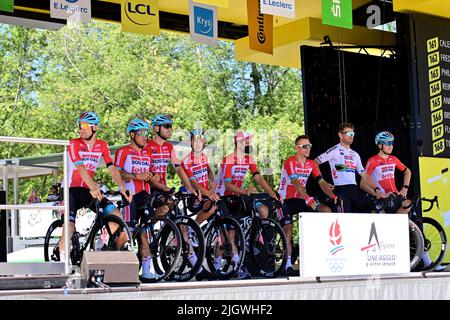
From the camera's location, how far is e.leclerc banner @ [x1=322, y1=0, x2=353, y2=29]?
38.6 ft

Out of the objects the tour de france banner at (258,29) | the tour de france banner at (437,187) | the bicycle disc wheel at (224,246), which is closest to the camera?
the bicycle disc wheel at (224,246)

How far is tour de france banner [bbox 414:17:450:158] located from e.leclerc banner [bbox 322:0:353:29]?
→ 2.12 metres

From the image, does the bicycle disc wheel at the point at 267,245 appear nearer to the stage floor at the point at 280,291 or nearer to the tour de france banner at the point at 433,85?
the stage floor at the point at 280,291

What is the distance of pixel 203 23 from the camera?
12727mm

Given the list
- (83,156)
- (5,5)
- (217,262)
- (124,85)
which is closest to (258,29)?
(5,5)

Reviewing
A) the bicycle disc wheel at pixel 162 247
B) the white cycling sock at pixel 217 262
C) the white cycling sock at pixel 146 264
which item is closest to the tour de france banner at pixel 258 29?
the white cycling sock at pixel 217 262

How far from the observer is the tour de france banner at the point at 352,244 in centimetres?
906

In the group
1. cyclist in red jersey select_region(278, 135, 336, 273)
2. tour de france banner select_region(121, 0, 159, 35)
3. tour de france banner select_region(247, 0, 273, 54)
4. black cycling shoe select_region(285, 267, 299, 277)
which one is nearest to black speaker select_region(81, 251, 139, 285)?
black cycling shoe select_region(285, 267, 299, 277)

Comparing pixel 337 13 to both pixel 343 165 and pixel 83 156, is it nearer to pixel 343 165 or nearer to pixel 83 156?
pixel 343 165

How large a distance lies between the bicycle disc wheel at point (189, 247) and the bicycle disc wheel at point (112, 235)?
32.7 inches

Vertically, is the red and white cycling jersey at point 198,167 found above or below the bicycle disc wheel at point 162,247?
above

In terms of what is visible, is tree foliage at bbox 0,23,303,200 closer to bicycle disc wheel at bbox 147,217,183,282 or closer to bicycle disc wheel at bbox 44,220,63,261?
bicycle disc wheel at bbox 44,220,63,261

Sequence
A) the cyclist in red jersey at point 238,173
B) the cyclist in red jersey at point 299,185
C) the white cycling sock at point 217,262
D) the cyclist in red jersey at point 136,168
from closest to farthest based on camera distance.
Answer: the cyclist in red jersey at point 136,168 < the white cycling sock at point 217,262 < the cyclist in red jersey at point 238,173 < the cyclist in red jersey at point 299,185

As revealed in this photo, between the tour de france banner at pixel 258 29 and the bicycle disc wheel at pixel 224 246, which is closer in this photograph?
the bicycle disc wheel at pixel 224 246
